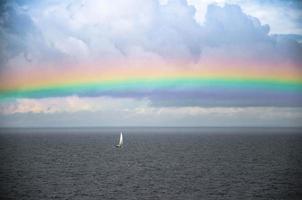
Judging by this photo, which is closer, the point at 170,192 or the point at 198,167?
the point at 170,192

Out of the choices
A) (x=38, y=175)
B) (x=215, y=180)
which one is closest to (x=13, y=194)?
(x=38, y=175)

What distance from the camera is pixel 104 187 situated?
60250mm

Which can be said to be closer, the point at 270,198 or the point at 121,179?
the point at 270,198

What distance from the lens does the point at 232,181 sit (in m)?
64.8

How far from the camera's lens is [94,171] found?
258 feet

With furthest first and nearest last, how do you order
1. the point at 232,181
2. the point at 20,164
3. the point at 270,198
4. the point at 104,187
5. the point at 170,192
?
the point at 20,164 → the point at 232,181 → the point at 104,187 → the point at 170,192 → the point at 270,198

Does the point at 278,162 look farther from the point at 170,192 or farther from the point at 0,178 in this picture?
the point at 0,178

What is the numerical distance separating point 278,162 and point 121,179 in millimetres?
43623

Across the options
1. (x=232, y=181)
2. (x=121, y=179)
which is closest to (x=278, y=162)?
(x=232, y=181)

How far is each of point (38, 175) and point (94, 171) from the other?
11405 mm

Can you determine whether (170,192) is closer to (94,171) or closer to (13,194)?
(13,194)

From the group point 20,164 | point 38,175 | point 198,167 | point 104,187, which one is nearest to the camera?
point 104,187

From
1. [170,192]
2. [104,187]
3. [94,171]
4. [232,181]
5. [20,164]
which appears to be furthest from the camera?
[20,164]

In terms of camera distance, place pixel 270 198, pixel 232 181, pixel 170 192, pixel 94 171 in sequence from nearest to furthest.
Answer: pixel 270 198
pixel 170 192
pixel 232 181
pixel 94 171
